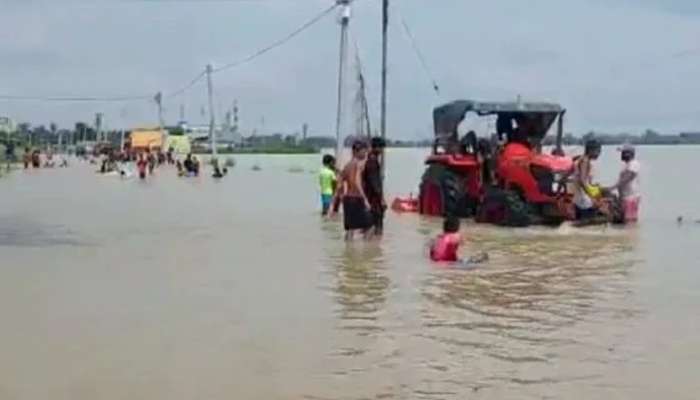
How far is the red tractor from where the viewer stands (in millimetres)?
18953

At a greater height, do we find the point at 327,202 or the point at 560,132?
the point at 560,132

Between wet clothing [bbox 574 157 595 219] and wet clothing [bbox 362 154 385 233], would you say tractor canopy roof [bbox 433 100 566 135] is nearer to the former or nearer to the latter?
wet clothing [bbox 574 157 595 219]

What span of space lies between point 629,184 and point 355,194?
519cm

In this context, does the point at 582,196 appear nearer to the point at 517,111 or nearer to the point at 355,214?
the point at 517,111

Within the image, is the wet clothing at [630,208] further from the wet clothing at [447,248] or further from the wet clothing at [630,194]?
the wet clothing at [447,248]

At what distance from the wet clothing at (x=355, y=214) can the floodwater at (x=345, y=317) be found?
31 centimetres

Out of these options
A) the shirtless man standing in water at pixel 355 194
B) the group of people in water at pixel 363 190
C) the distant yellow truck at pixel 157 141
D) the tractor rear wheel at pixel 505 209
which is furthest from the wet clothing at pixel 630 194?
the distant yellow truck at pixel 157 141

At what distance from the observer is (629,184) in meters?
19.3

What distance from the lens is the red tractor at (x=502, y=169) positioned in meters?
19.0

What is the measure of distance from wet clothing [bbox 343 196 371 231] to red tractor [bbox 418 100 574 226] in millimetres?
3198

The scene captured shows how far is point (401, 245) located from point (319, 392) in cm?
947

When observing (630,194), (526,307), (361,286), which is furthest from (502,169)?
(526,307)

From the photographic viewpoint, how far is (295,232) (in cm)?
1939

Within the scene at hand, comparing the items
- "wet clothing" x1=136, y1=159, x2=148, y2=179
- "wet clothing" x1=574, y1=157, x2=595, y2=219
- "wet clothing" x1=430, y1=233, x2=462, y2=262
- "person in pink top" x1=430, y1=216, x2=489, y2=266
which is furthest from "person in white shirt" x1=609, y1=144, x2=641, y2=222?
"wet clothing" x1=136, y1=159, x2=148, y2=179
